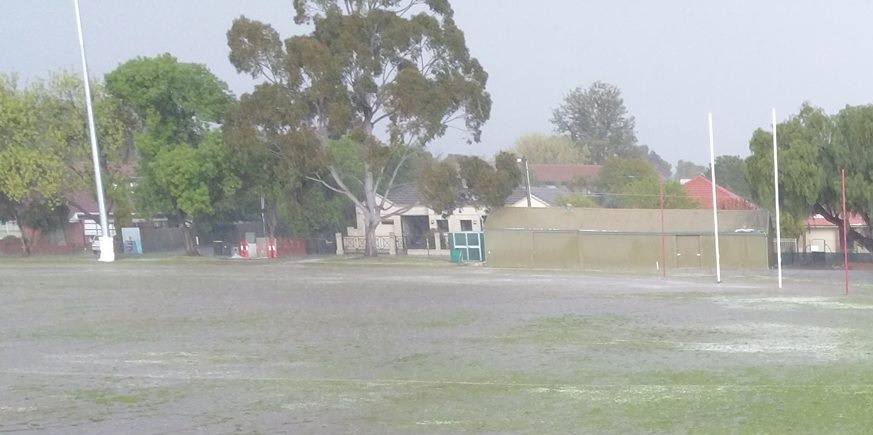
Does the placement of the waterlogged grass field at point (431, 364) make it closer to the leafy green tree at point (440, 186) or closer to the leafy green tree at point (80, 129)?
the leafy green tree at point (440, 186)

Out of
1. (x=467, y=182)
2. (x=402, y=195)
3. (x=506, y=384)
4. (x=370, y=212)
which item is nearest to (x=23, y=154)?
(x=370, y=212)

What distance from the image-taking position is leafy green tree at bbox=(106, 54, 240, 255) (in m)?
55.6

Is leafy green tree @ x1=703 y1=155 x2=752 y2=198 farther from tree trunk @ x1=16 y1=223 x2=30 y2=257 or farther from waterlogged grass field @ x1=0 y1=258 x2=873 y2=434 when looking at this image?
waterlogged grass field @ x1=0 y1=258 x2=873 y2=434

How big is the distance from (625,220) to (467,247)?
304 inches

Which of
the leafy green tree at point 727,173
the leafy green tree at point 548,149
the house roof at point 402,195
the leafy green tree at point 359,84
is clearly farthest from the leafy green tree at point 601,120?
the leafy green tree at point 359,84

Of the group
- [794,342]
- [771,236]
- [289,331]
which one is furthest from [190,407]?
[771,236]

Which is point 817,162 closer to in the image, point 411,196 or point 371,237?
point 371,237

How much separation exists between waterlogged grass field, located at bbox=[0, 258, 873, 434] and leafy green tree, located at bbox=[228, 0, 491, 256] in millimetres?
27731

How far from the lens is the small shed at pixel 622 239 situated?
45156mm

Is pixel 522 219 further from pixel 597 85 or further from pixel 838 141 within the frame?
pixel 597 85

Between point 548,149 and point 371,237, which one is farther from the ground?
point 548,149

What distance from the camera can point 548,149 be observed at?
5276 inches

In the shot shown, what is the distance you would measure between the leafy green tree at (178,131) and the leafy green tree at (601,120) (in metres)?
95.4

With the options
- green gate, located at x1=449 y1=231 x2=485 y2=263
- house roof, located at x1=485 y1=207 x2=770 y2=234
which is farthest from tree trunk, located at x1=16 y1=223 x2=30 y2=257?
house roof, located at x1=485 y1=207 x2=770 y2=234
